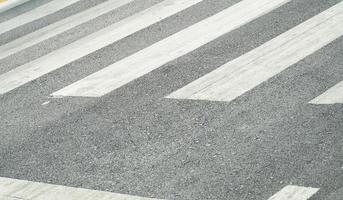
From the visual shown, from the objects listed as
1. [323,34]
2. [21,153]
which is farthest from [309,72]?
[21,153]

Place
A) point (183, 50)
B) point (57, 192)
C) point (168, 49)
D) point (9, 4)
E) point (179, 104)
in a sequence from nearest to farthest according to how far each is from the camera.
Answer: point (57, 192) < point (179, 104) < point (183, 50) < point (168, 49) < point (9, 4)

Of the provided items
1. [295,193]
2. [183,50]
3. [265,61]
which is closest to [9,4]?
[183,50]

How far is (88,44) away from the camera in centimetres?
893

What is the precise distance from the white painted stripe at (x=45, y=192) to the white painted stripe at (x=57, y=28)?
12.1ft

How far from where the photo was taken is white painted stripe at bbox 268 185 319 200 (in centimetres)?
488

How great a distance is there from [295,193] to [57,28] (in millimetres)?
5669

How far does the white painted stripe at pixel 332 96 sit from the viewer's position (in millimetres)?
6166

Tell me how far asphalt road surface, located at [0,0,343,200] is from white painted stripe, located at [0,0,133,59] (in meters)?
0.04

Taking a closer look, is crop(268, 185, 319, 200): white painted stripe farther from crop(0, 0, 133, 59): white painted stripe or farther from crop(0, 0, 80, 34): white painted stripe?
crop(0, 0, 80, 34): white painted stripe

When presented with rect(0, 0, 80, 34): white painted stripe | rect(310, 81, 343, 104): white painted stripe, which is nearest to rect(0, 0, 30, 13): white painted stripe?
rect(0, 0, 80, 34): white painted stripe

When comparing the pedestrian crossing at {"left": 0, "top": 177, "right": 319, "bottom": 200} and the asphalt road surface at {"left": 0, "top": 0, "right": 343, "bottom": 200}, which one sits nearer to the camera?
the pedestrian crossing at {"left": 0, "top": 177, "right": 319, "bottom": 200}

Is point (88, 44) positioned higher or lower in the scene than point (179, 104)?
higher

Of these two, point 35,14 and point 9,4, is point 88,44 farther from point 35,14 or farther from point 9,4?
point 9,4

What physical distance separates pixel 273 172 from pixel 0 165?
2.34 meters
